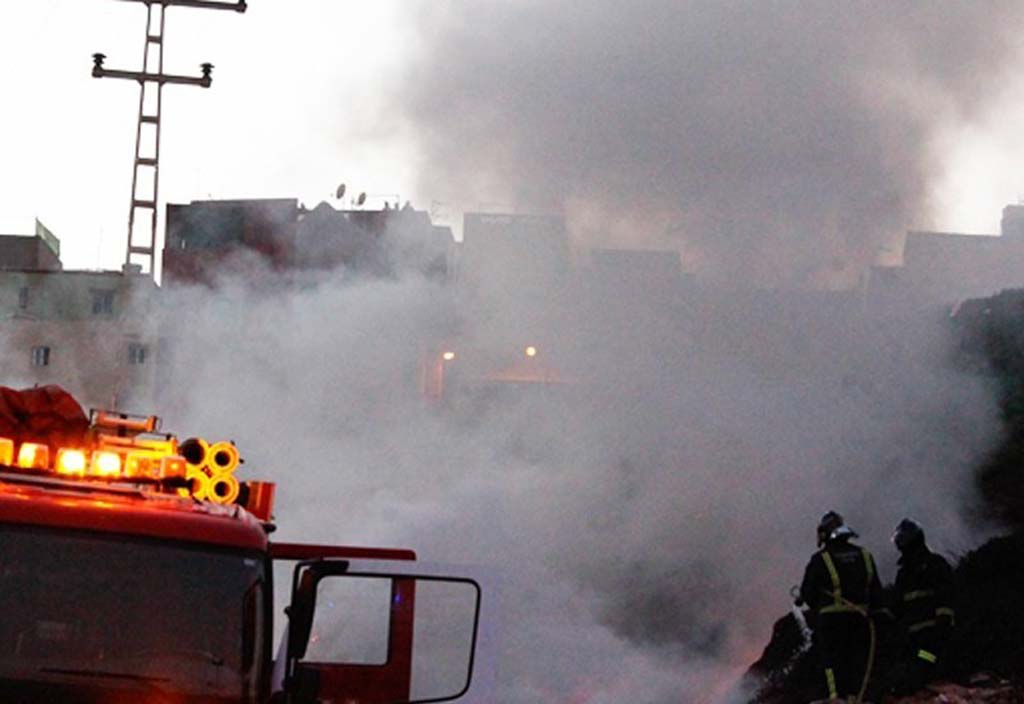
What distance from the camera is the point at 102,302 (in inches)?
1516

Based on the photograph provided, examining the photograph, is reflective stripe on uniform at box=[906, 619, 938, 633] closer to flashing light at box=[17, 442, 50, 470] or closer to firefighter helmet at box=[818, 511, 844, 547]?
firefighter helmet at box=[818, 511, 844, 547]

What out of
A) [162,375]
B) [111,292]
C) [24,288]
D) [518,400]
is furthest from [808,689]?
[24,288]

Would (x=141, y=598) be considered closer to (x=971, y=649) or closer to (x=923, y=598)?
(x=923, y=598)

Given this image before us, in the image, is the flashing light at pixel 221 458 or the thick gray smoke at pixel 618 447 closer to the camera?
the flashing light at pixel 221 458

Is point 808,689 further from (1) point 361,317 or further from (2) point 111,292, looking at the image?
(2) point 111,292

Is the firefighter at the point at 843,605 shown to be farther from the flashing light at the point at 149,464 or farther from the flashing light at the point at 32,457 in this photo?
the flashing light at the point at 32,457

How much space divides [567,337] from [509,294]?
1.15m

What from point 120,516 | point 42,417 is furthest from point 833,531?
point 120,516

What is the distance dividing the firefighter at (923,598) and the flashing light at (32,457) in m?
5.21

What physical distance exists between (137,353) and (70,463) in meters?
19.5

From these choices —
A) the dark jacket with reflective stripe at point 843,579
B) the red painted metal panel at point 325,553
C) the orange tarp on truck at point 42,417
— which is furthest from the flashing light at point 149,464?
the dark jacket with reflective stripe at point 843,579

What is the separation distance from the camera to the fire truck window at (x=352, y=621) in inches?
284

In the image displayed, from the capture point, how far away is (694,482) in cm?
1869

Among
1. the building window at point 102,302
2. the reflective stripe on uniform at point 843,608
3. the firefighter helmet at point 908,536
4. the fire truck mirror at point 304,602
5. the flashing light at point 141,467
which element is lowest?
the reflective stripe on uniform at point 843,608
